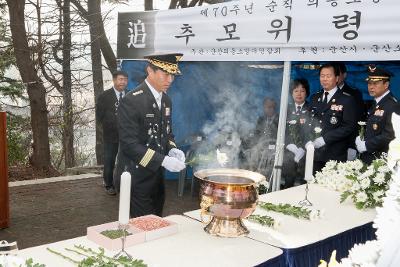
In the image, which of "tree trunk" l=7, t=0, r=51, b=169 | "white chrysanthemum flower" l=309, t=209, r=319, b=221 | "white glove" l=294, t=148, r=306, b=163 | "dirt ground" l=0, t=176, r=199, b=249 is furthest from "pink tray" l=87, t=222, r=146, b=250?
"tree trunk" l=7, t=0, r=51, b=169

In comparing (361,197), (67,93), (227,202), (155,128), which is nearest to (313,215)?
(361,197)

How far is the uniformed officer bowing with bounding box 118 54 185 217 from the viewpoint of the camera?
13.2ft

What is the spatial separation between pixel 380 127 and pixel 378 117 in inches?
5.2

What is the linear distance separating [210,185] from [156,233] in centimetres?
45

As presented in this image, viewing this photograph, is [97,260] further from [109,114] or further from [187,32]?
[109,114]

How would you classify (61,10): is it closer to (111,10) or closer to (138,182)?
(111,10)

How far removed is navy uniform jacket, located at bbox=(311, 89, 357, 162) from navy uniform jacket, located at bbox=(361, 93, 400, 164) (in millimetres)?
314

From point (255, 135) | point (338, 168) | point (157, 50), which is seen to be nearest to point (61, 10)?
point (157, 50)

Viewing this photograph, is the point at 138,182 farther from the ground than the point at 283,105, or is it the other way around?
the point at 283,105

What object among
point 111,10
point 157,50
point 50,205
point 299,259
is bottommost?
point 50,205

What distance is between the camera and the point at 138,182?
4.18 m

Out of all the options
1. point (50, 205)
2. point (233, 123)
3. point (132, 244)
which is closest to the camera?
point (132, 244)

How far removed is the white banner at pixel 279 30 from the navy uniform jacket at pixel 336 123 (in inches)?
40.7

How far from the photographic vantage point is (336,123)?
6.02 metres
